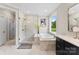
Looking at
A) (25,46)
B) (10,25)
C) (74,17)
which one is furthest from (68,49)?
(10,25)

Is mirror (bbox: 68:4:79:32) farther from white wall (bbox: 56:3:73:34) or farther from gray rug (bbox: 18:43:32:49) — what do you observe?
gray rug (bbox: 18:43:32:49)

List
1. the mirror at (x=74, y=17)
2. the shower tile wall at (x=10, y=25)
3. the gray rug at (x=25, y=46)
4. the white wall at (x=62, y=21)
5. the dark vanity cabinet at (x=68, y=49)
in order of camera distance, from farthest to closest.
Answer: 1. the shower tile wall at (x=10, y=25)
2. the gray rug at (x=25, y=46)
3. the white wall at (x=62, y=21)
4. the mirror at (x=74, y=17)
5. the dark vanity cabinet at (x=68, y=49)

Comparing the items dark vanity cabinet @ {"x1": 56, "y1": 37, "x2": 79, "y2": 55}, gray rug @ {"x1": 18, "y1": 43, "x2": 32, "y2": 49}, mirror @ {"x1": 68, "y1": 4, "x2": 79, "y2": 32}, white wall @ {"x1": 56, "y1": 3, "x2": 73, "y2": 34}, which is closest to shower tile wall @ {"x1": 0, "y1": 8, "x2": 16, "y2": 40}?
gray rug @ {"x1": 18, "y1": 43, "x2": 32, "y2": 49}

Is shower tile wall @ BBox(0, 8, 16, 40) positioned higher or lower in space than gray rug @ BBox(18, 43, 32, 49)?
higher

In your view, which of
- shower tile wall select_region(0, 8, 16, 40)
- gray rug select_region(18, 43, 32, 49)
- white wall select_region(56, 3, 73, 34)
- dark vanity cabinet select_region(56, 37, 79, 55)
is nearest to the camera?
dark vanity cabinet select_region(56, 37, 79, 55)

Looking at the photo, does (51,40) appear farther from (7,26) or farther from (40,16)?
(7,26)

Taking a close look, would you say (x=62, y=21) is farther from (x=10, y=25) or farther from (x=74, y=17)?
(x=10, y=25)

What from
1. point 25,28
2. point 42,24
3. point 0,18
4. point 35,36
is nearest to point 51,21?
point 42,24

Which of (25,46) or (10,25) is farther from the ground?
(10,25)

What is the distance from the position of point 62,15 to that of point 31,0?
2715 mm

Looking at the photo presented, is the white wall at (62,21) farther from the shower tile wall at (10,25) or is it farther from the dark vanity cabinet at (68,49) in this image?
the shower tile wall at (10,25)

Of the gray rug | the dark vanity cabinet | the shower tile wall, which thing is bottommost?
the gray rug

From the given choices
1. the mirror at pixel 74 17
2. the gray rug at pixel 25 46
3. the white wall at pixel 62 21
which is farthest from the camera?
the gray rug at pixel 25 46

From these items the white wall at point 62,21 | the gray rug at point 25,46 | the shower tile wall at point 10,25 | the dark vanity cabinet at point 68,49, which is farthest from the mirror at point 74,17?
the shower tile wall at point 10,25
